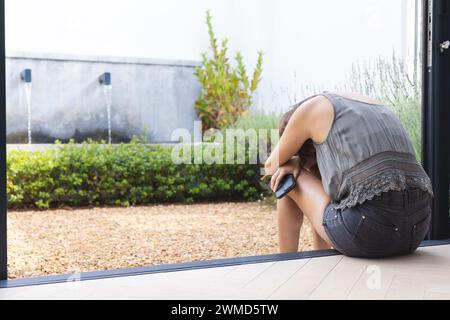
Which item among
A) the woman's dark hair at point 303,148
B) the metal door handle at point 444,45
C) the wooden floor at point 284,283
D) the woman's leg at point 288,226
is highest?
the metal door handle at point 444,45

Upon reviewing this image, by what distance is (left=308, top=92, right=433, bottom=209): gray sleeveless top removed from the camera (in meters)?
1.91

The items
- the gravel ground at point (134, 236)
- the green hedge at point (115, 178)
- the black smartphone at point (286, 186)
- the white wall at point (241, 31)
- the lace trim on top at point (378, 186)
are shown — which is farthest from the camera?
the green hedge at point (115, 178)

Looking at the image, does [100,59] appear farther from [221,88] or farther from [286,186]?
[286,186]

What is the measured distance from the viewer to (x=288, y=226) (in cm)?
222

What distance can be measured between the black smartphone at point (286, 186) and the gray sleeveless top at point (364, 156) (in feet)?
0.53

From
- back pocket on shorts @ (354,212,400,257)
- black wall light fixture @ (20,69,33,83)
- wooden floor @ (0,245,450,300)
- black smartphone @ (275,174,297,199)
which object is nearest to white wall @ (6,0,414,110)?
black wall light fixture @ (20,69,33,83)

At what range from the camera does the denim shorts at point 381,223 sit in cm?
190

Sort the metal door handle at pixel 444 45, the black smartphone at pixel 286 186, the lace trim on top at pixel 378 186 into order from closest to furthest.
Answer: the lace trim on top at pixel 378 186 → the black smartphone at pixel 286 186 → the metal door handle at pixel 444 45

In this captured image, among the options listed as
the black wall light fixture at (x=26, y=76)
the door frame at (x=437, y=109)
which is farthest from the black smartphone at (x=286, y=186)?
the black wall light fixture at (x=26, y=76)

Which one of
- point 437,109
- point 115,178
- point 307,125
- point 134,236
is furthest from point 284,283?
point 115,178

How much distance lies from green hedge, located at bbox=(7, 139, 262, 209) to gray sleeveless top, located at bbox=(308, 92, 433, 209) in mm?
2280

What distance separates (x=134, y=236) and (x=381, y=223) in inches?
76.9

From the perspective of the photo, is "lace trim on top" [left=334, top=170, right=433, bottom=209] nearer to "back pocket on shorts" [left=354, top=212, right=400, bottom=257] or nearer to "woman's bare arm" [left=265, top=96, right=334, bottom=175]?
"back pocket on shorts" [left=354, top=212, right=400, bottom=257]

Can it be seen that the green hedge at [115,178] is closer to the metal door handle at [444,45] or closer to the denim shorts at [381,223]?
the metal door handle at [444,45]
